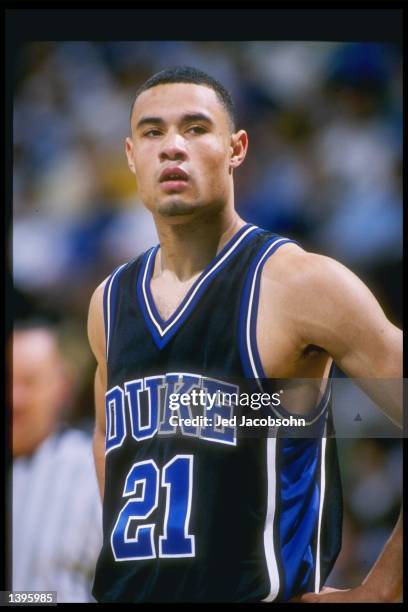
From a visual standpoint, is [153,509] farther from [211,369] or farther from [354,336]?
[354,336]

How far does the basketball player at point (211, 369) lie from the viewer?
2.45m

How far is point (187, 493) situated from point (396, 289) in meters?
0.78

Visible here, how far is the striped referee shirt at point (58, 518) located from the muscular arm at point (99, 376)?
0.03 metres

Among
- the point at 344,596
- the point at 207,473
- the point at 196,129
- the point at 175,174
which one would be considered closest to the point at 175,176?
the point at 175,174

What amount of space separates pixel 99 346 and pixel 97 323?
2.5 inches

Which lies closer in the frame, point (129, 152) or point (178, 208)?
point (178, 208)

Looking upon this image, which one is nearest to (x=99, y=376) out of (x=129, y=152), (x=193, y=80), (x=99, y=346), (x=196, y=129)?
(x=99, y=346)

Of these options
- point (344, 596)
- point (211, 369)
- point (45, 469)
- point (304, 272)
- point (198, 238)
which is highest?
point (198, 238)

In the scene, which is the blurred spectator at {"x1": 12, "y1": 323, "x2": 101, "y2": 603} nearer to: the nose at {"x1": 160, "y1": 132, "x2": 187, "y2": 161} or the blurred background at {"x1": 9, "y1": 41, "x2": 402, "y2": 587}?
the blurred background at {"x1": 9, "y1": 41, "x2": 402, "y2": 587}

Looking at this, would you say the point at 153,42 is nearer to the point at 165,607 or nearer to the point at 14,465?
the point at 14,465

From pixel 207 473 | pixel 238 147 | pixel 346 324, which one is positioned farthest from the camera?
pixel 238 147

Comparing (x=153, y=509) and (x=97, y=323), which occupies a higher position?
(x=97, y=323)

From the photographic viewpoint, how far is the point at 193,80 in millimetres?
2590

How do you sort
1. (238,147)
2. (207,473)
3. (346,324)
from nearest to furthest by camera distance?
(346,324), (207,473), (238,147)
